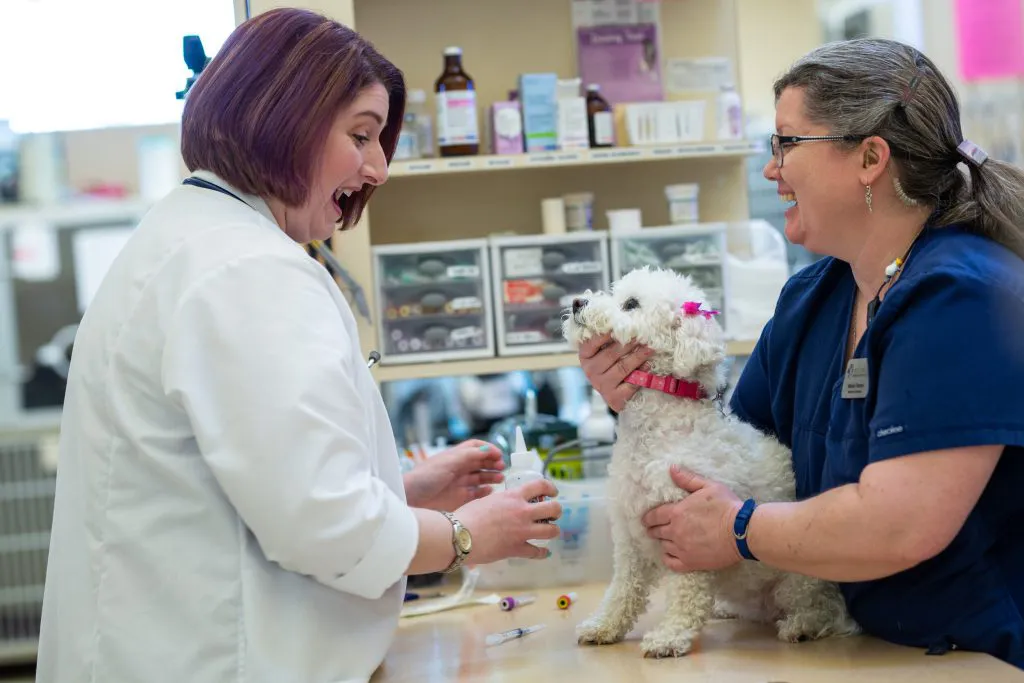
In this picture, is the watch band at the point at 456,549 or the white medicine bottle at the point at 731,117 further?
the white medicine bottle at the point at 731,117

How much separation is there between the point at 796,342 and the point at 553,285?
920mm

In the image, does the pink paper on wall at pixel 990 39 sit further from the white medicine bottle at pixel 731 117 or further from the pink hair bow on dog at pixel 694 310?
the white medicine bottle at pixel 731 117

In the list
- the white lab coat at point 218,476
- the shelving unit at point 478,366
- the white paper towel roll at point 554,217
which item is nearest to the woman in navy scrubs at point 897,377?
the white lab coat at point 218,476

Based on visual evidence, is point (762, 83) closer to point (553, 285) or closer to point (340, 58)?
point (553, 285)

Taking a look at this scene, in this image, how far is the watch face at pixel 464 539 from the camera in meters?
1.19

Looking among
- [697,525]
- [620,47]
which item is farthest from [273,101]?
[620,47]

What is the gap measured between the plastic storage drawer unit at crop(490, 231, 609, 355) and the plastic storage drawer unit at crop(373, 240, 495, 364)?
0.13ft

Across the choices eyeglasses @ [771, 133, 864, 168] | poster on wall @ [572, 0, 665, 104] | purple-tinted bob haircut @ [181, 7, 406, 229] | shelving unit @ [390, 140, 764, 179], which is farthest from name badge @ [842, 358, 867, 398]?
poster on wall @ [572, 0, 665, 104]

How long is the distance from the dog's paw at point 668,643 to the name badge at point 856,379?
1.32ft

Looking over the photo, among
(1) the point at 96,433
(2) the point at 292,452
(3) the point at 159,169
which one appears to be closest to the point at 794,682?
(2) the point at 292,452

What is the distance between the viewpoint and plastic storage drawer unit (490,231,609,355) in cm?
237

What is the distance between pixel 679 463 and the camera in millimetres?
1422

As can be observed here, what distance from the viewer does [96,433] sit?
109cm

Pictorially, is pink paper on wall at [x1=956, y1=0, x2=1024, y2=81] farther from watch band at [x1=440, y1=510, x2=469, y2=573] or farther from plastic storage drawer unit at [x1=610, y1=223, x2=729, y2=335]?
plastic storage drawer unit at [x1=610, y1=223, x2=729, y2=335]
